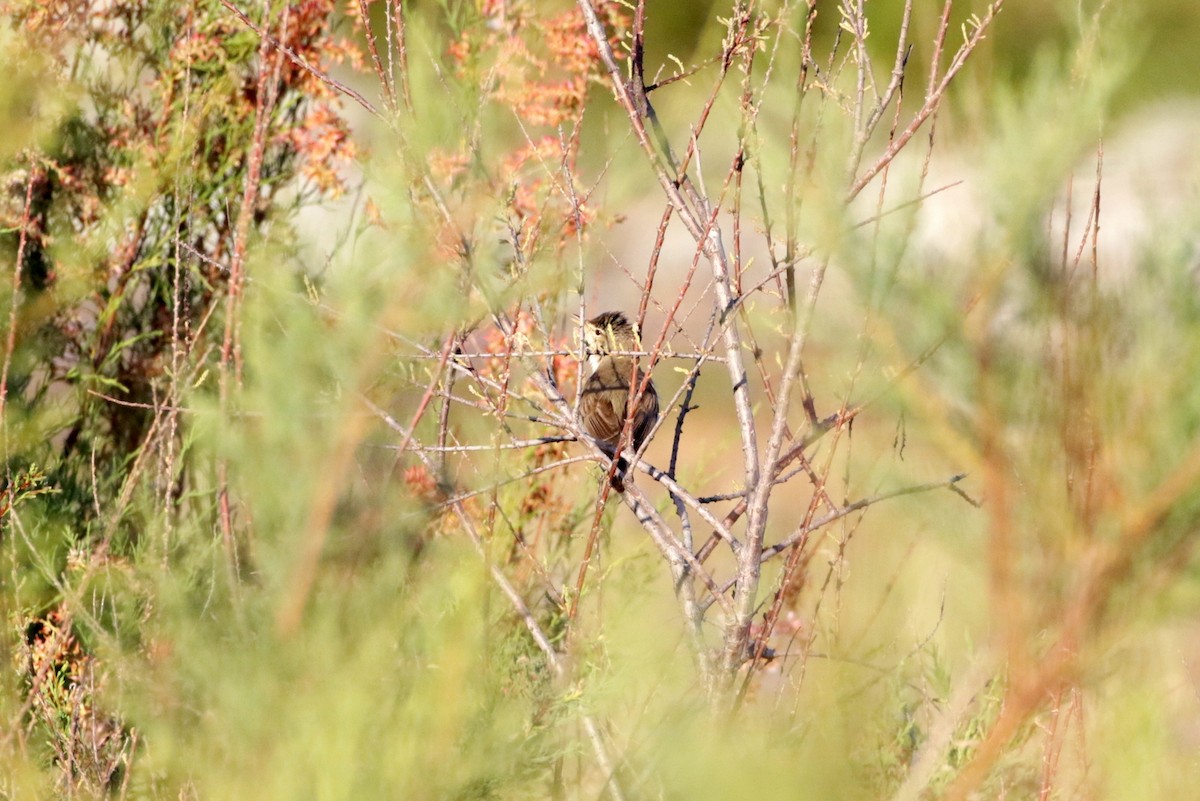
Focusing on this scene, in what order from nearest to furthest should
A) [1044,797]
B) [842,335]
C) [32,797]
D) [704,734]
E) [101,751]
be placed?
[704,734] < [842,335] < [1044,797] < [32,797] < [101,751]

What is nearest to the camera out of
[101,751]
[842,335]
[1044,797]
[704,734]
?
[704,734]

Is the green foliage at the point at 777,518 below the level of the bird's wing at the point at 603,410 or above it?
above

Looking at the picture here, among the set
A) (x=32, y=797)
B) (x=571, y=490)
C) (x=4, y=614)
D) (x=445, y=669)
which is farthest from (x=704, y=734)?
(x=571, y=490)

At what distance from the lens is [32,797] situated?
6.34ft

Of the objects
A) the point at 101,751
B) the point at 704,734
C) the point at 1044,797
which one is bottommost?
the point at 101,751

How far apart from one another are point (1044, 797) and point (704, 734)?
1.78 ft

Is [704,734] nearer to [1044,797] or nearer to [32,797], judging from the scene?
[1044,797]

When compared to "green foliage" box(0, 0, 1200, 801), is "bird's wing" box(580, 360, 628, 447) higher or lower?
lower

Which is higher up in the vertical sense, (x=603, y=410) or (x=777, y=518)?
(x=777, y=518)

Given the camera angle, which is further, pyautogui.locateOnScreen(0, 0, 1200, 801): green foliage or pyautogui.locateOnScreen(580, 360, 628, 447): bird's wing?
pyautogui.locateOnScreen(580, 360, 628, 447): bird's wing

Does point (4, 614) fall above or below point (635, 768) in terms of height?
below

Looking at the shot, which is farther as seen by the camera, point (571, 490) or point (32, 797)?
point (571, 490)

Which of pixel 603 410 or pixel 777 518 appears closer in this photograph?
pixel 777 518

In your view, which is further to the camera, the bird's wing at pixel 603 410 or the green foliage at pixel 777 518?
the bird's wing at pixel 603 410
